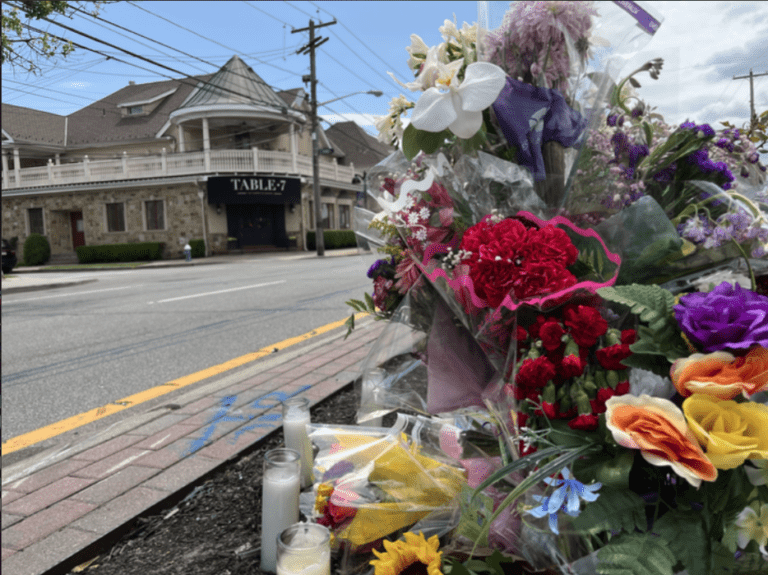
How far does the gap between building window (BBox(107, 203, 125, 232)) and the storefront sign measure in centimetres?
447

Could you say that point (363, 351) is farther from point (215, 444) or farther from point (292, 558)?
point (292, 558)

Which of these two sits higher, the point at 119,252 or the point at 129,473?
the point at 119,252

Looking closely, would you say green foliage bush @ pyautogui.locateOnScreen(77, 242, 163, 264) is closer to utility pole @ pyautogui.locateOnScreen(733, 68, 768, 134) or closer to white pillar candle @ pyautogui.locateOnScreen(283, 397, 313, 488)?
white pillar candle @ pyautogui.locateOnScreen(283, 397, 313, 488)

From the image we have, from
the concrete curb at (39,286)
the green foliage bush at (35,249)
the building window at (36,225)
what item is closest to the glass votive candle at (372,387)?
the concrete curb at (39,286)

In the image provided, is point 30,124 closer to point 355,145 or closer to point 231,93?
point 231,93

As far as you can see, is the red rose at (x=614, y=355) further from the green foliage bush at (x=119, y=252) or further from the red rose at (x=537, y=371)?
the green foliage bush at (x=119, y=252)

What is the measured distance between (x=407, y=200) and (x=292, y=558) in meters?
0.96

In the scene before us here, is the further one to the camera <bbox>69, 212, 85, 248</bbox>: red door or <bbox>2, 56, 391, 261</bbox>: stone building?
<bbox>69, 212, 85, 248</bbox>: red door

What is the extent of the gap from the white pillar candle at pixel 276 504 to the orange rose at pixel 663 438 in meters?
0.98

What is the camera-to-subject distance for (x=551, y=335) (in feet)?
3.87

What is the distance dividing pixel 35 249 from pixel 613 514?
27.6 metres

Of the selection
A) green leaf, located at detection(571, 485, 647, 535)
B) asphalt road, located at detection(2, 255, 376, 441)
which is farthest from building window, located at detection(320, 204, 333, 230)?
green leaf, located at detection(571, 485, 647, 535)

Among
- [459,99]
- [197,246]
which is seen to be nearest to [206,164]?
[197,246]

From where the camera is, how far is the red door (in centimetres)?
2577
